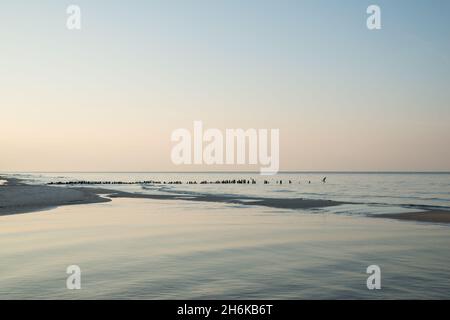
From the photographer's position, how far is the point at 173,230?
21.9 m

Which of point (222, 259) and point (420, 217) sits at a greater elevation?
point (222, 259)

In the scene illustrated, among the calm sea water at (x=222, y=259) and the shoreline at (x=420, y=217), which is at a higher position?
the calm sea water at (x=222, y=259)

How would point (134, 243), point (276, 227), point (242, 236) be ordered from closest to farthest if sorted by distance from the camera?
Result: point (134, 243), point (242, 236), point (276, 227)

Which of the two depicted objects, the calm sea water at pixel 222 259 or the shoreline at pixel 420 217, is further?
the shoreline at pixel 420 217

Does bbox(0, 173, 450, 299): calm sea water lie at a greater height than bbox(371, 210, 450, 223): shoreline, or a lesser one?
greater

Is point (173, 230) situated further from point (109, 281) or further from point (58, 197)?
point (58, 197)

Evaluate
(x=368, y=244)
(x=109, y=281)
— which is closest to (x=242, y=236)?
(x=368, y=244)

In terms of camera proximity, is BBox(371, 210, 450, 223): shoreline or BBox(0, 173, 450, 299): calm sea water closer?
BBox(0, 173, 450, 299): calm sea water

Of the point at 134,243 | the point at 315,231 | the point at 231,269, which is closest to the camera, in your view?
the point at 231,269

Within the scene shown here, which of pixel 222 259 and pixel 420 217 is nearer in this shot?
pixel 222 259
